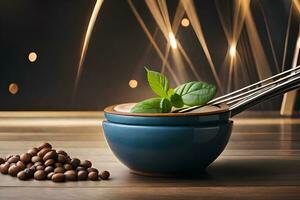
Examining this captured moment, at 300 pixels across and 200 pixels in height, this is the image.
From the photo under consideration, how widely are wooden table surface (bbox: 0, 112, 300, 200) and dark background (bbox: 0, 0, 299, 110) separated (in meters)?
0.67

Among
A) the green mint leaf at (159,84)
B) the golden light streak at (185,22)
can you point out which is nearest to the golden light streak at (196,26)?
the golden light streak at (185,22)

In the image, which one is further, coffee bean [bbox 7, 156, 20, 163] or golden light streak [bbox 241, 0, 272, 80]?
golden light streak [bbox 241, 0, 272, 80]

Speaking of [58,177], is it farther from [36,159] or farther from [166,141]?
[166,141]

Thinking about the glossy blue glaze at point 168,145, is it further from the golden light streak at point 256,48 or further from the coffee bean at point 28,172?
the golden light streak at point 256,48

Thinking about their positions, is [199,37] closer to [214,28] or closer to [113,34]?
[214,28]

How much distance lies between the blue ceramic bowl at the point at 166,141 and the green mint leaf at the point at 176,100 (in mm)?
41

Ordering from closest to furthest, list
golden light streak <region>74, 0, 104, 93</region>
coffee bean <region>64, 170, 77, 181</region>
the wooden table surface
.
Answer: the wooden table surface, coffee bean <region>64, 170, 77, 181</region>, golden light streak <region>74, 0, 104, 93</region>

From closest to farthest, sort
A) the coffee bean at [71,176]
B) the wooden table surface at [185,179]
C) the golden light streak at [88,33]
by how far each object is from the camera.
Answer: the wooden table surface at [185,179] → the coffee bean at [71,176] → the golden light streak at [88,33]

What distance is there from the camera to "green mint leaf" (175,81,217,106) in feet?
3.12

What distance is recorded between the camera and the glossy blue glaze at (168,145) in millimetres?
927

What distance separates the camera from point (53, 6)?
7.95 ft

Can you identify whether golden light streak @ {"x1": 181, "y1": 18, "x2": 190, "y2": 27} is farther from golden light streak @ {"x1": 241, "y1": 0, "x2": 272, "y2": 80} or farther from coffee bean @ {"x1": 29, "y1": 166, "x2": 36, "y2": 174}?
coffee bean @ {"x1": 29, "y1": 166, "x2": 36, "y2": 174}

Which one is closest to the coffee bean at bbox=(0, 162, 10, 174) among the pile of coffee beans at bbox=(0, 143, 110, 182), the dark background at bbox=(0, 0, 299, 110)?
the pile of coffee beans at bbox=(0, 143, 110, 182)

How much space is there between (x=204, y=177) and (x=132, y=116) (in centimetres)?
17
